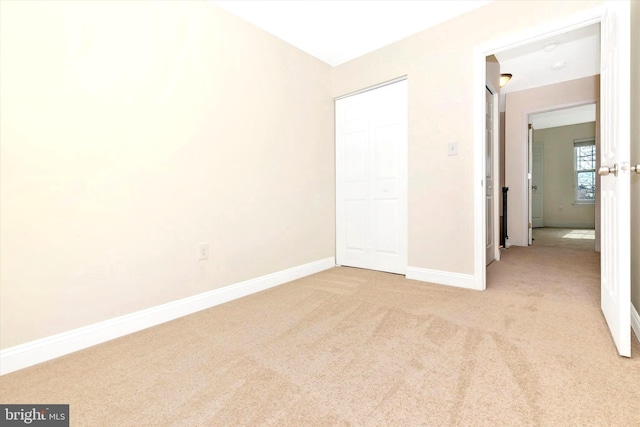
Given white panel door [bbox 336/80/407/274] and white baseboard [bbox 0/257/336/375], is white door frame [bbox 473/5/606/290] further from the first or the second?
white baseboard [bbox 0/257/336/375]

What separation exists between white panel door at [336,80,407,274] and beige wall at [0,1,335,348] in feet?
2.63

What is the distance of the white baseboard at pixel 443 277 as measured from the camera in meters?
2.55

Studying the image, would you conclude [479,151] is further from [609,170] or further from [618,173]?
[618,173]

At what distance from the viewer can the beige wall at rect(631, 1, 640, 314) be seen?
5.34 feet

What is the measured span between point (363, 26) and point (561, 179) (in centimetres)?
803

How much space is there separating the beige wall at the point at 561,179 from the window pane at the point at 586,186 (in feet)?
0.48

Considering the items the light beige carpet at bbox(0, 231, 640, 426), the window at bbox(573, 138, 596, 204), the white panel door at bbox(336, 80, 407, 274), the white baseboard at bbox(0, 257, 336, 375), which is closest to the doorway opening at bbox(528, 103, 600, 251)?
the window at bbox(573, 138, 596, 204)

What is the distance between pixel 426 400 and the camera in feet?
3.74

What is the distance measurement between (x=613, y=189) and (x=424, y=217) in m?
1.39

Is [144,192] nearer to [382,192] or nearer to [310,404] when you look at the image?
[310,404]

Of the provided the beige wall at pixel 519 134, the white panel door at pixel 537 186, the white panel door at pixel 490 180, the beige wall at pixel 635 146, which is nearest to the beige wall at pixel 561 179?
the white panel door at pixel 537 186

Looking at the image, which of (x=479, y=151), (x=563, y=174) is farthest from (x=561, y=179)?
(x=479, y=151)

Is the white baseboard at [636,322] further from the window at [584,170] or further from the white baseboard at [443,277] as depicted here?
the window at [584,170]

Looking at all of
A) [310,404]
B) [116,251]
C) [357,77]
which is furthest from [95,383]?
[357,77]
